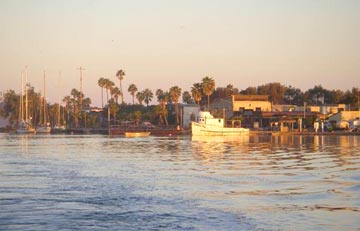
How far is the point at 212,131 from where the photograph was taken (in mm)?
96062

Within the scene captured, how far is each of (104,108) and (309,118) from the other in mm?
61423

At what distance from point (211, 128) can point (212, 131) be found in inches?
25.0

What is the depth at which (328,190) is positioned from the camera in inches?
833

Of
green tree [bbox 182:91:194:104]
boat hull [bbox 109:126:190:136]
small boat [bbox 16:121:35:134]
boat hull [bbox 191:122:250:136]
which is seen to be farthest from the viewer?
green tree [bbox 182:91:194:104]

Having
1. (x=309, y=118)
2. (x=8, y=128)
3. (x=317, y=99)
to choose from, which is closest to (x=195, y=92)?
(x=309, y=118)

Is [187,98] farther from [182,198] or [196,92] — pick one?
[182,198]

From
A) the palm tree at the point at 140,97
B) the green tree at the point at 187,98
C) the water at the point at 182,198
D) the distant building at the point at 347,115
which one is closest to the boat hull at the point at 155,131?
the distant building at the point at 347,115

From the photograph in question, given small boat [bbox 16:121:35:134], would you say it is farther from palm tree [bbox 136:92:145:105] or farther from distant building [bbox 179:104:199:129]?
palm tree [bbox 136:92:145:105]

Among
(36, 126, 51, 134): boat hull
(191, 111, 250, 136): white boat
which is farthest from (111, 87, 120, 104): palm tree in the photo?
(191, 111, 250, 136): white boat

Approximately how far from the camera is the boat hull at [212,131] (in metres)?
95.4

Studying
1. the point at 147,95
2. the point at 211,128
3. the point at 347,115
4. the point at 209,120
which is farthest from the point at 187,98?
the point at 209,120

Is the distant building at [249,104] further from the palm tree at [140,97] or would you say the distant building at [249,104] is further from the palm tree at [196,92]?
the palm tree at [140,97]

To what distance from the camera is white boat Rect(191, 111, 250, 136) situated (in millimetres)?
95400

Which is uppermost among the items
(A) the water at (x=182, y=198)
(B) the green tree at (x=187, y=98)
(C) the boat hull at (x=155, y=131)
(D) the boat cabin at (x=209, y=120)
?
(B) the green tree at (x=187, y=98)
